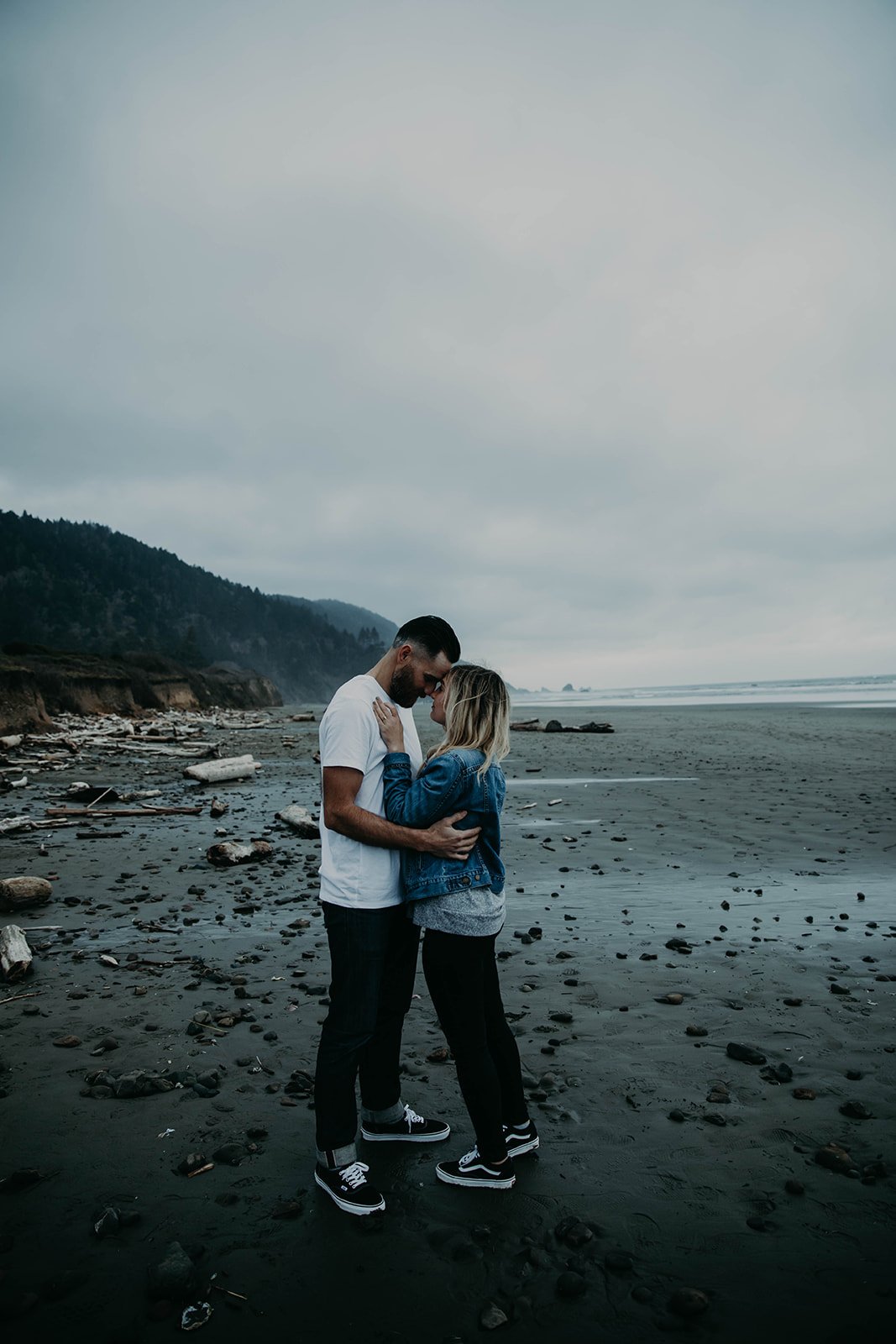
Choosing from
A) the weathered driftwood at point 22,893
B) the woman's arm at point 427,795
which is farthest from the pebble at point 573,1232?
the weathered driftwood at point 22,893

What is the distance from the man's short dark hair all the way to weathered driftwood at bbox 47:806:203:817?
11.7m

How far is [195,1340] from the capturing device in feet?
9.18

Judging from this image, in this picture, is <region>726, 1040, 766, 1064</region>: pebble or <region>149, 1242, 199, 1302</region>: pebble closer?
<region>149, 1242, 199, 1302</region>: pebble

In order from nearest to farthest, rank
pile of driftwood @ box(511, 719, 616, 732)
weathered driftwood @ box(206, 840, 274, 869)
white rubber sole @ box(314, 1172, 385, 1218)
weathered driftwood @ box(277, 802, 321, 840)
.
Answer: white rubber sole @ box(314, 1172, 385, 1218) → weathered driftwood @ box(206, 840, 274, 869) → weathered driftwood @ box(277, 802, 321, 840) → pile of driftwood @ box(511, 719, 616, 732)

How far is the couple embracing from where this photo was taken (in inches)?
146

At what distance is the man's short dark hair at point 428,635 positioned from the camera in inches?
168

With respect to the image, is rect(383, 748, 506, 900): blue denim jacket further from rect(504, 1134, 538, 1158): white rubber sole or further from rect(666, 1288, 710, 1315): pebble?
rect(666, 1288, 710, 1315): pebble

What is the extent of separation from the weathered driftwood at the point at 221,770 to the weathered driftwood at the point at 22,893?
35.7 feet

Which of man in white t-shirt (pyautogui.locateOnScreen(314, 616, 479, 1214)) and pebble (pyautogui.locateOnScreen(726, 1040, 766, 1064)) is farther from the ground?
man in white t-shirt (pyautogui.locateOnScreen(314, 616, 479, 1214))

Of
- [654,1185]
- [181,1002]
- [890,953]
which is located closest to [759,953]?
[890,953]

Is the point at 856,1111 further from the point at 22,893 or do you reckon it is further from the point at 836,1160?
the point at 22,893

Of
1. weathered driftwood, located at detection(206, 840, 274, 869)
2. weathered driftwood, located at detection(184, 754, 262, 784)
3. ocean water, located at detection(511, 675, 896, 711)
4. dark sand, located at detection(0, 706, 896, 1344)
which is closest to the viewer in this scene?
dark sand, located at detection(0, 706, 896, 1344)

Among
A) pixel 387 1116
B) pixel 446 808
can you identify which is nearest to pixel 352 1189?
pixel 387 1116

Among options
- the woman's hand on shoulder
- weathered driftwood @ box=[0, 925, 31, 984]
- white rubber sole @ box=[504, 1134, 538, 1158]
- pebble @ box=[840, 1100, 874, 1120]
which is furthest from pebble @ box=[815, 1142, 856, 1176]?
weathered driftwood @ box=[0, 925, 31, 984]
